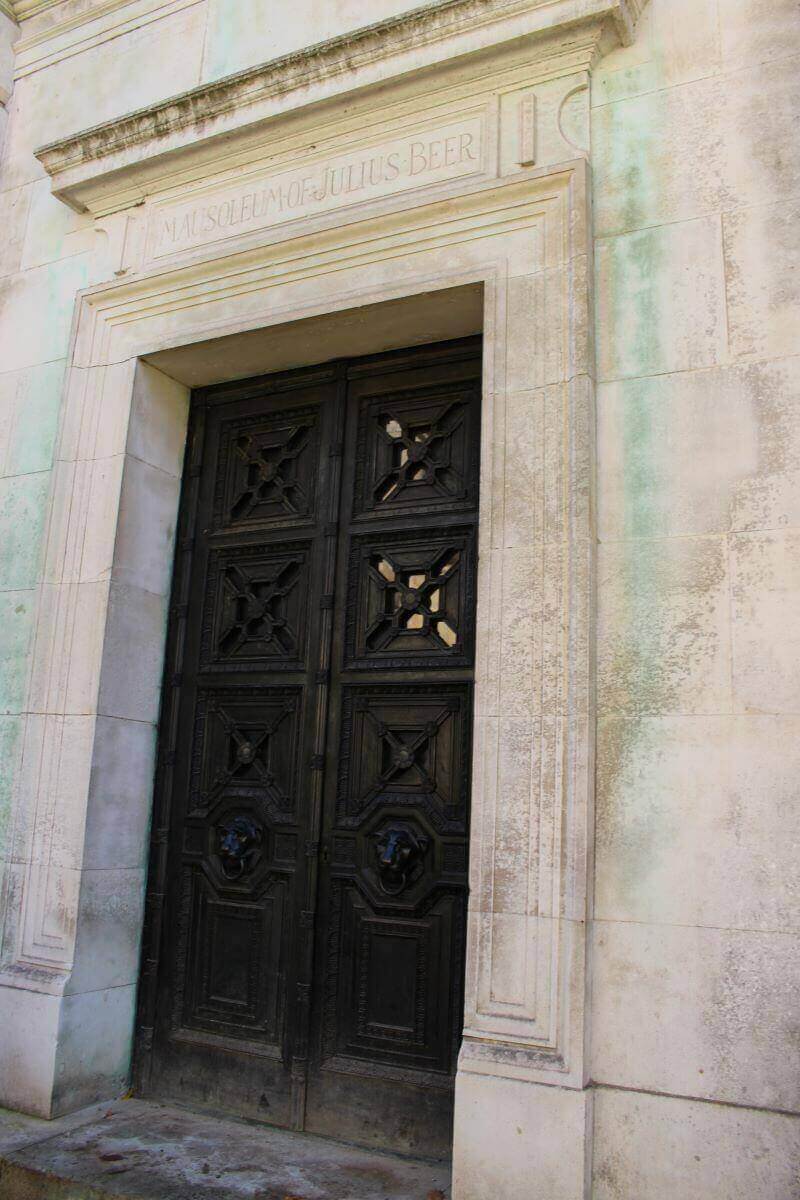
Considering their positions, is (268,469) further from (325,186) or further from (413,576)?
(325,186)

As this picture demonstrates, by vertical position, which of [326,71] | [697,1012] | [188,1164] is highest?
[326,71]

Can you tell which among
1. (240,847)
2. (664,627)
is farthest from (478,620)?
(240,847)

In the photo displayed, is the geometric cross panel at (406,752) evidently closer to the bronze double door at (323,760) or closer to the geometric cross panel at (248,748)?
the bronze double door at (323,760)

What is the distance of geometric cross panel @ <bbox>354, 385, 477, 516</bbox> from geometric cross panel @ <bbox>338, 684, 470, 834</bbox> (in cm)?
99

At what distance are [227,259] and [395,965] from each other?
3745mm

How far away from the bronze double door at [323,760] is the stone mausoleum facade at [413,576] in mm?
23

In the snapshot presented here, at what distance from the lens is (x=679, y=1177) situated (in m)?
3.45

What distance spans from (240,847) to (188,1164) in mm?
1454

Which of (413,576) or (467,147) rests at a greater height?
(467,147)

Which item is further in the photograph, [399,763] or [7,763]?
[7,763]

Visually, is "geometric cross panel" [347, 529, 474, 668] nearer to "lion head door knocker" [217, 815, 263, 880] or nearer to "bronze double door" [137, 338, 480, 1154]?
→ "bronze double door" [137, 338, 480, 1154]

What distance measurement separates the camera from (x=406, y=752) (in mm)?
4797

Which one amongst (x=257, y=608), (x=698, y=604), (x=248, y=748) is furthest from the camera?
(x=257, y=608)

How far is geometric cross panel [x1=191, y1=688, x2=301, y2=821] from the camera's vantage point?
516 centimetres
